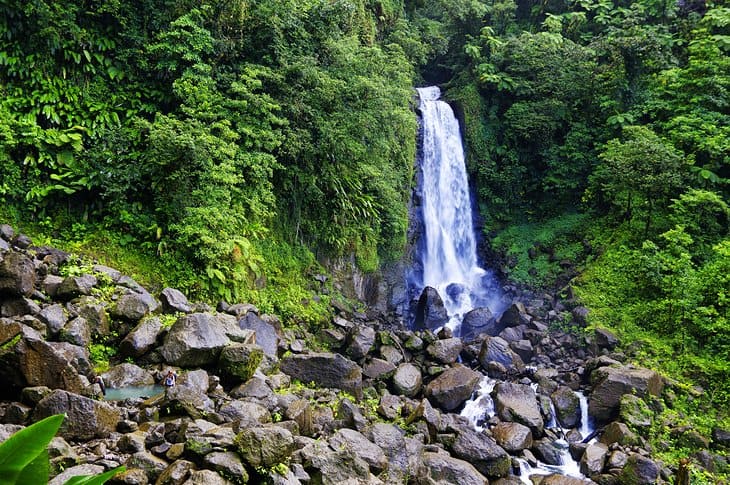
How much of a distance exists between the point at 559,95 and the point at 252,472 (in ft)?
59.3

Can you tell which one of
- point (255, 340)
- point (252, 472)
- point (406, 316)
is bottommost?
point (406, 316)

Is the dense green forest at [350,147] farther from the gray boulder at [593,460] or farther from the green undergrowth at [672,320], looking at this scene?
the gray boulder at [593,460]

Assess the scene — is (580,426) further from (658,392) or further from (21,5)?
(21,5)

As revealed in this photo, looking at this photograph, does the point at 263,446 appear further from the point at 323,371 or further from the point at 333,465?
the point at 323,371

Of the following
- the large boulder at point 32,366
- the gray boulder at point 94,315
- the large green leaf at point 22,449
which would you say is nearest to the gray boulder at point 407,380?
the gray boulder at point 94,315

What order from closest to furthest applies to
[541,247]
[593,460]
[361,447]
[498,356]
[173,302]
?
[361,447], [173,302], [593,460], [498,356], [541,247]

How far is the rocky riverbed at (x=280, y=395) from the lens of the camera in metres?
4.65

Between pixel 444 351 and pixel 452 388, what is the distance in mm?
1508


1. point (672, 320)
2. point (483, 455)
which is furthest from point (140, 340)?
point (672, 320)

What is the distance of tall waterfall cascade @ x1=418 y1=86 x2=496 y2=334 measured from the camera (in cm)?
1695

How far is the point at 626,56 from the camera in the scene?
56.3 ft

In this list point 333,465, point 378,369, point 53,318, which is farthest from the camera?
point 378,369

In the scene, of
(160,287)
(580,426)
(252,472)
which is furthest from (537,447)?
(160,287)

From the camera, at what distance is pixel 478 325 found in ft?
48.4
